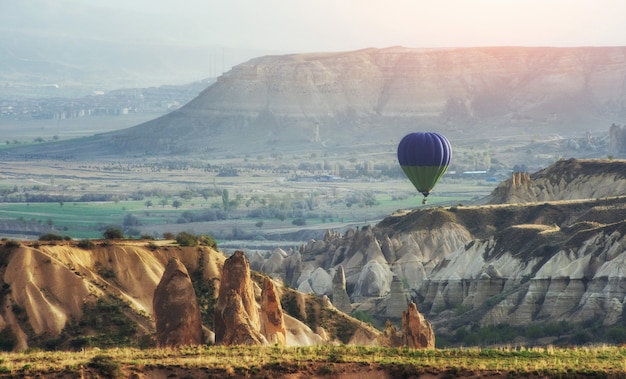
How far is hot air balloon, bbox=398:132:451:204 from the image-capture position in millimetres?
94188

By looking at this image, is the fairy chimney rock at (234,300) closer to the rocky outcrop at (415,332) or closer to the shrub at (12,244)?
the rocky outcrop at (415,332)

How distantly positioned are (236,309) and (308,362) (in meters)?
8.49

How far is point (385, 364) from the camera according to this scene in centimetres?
4378

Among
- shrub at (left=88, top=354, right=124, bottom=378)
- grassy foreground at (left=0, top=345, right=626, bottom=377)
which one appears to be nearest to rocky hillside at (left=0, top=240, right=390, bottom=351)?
grassy foreground at (left=0, top=345, right=626, bottom=377)

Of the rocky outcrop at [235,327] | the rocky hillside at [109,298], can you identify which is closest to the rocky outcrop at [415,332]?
the rocky hillside at [109,298]

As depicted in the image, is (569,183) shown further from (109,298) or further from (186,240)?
(109,298)

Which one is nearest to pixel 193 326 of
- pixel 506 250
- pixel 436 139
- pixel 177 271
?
pixel 177 271

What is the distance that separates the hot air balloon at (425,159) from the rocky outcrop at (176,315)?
136 feet

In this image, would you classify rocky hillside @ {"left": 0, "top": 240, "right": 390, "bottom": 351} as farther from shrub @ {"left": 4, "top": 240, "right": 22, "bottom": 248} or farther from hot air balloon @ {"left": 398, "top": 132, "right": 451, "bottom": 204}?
hot air balloon @ {"left": 398, "top": 132, "right": 451, "bottom": 204}

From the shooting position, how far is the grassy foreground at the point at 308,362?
4256cm

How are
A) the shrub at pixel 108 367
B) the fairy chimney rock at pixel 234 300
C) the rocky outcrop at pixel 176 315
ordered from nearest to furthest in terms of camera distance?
the shrub at pixel 108 367, the fairy chimney rock at pixel 234 300, the rocky outcrop at pixel 176 315

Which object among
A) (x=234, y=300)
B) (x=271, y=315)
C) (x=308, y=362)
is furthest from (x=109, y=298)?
(x=308, y=362)

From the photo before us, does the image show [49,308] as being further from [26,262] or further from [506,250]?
[506,250]

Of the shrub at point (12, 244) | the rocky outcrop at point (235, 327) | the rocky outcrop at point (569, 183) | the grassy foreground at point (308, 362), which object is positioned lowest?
the rocky outcrop at point (569, 183)
